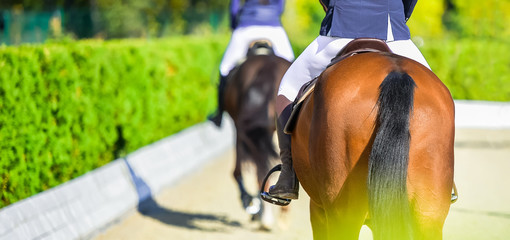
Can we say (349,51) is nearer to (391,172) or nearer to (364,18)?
(364,18)

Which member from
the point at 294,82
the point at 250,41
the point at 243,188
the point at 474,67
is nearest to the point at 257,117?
the point at 243,188

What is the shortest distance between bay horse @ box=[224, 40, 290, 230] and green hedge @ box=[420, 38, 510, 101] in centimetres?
1257

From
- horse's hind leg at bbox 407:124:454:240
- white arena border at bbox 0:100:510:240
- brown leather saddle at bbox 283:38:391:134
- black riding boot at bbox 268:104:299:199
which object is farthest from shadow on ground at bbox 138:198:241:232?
horse's hind leg at bbox 407:124:454:240

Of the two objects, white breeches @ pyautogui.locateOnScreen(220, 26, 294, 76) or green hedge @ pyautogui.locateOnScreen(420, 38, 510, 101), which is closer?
white breeches @ pyautogui.locateOnScreen(220, 26, 294, 76)

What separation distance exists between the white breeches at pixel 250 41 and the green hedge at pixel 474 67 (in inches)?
467

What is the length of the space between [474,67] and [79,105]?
558 inches

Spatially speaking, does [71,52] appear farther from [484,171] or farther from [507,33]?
Result: [507,33]

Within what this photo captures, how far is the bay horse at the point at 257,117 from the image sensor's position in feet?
28.9

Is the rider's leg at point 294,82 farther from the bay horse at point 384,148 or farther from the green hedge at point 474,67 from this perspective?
the green hedge at point 474,67

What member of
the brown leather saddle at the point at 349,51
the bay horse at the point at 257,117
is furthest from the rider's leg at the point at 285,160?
the bay horse at the point at 257,117

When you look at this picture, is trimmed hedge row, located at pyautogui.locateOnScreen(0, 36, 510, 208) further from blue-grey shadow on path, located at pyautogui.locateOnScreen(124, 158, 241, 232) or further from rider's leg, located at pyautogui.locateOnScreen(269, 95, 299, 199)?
rider's leg, located at pyautogui.locateOnScreen(269, 95, 299, 199)

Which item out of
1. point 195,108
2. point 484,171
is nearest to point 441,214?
point 484,171

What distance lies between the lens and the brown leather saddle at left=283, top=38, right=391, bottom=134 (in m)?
4.60

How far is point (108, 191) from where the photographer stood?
8.89 m
